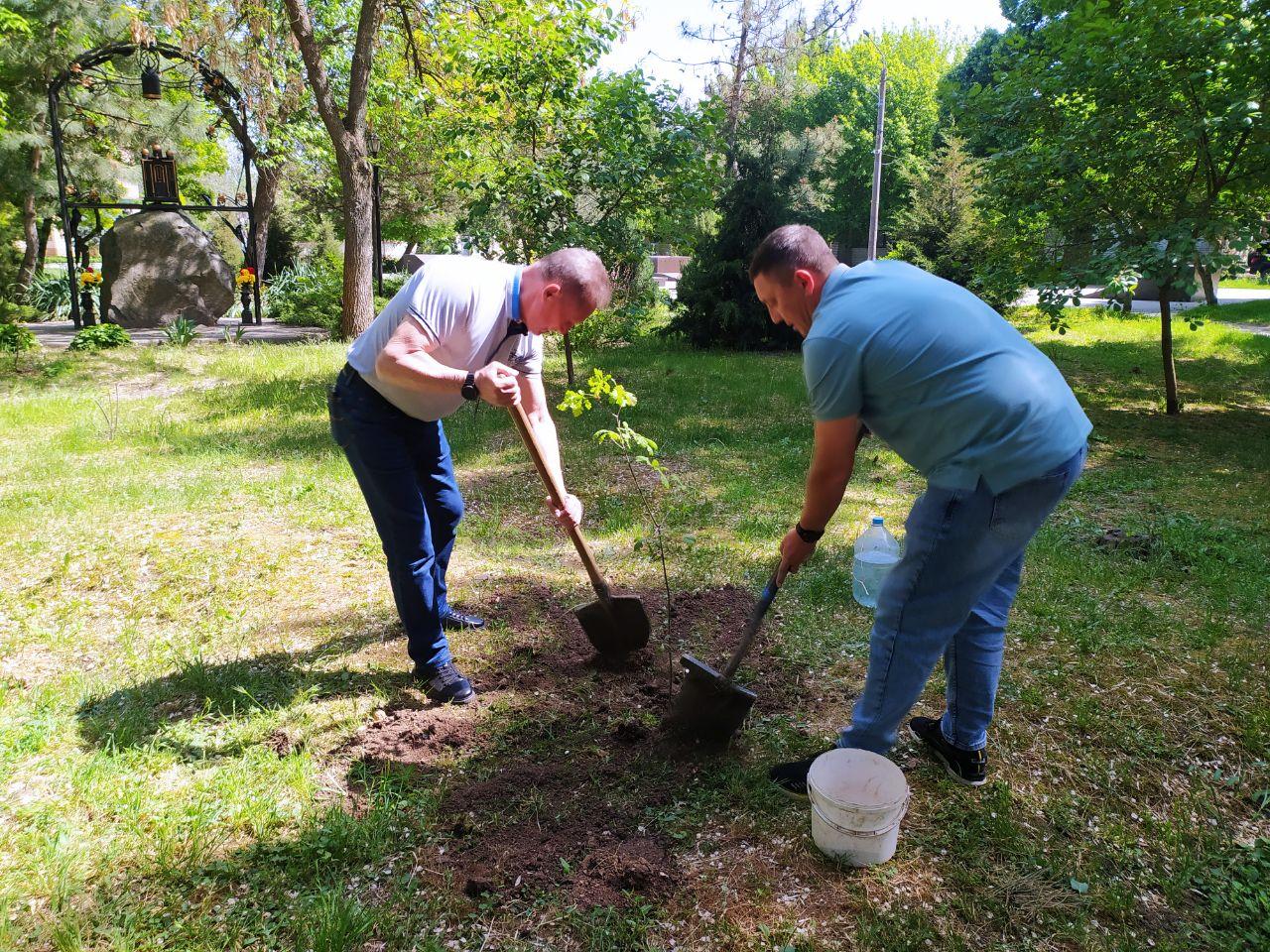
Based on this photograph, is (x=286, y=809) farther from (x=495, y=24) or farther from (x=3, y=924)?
(x=495, y=24)

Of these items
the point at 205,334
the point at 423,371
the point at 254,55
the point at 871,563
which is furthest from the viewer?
the point at 205,334

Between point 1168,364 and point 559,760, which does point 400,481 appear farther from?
point 1168,364

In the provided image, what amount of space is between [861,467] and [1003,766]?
4021 millimetres

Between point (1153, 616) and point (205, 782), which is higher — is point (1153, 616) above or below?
above

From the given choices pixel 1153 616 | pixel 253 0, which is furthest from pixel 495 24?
pixel 1153 616

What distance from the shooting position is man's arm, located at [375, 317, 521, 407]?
2.67m

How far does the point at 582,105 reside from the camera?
7973mm

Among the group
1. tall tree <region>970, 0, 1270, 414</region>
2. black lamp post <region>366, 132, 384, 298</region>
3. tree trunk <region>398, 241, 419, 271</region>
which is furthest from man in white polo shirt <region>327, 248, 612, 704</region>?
tree trunk <region>398, 241, 419, 271</region>

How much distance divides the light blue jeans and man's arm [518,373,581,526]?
1.26 m

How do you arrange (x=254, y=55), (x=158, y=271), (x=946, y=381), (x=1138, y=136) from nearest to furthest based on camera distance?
1. (x=946, y=381)
2. (x=1138, y=136)
3. (x=254, y=55)
4. (x=158, y=271)

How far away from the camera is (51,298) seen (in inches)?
611

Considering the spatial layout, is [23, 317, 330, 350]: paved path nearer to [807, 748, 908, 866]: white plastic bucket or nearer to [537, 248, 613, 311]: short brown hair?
[537, 248, 613, 311]: short brown hair

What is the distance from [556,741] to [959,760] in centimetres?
139

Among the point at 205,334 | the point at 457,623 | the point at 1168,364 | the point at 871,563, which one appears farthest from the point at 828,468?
the point at 205,334
